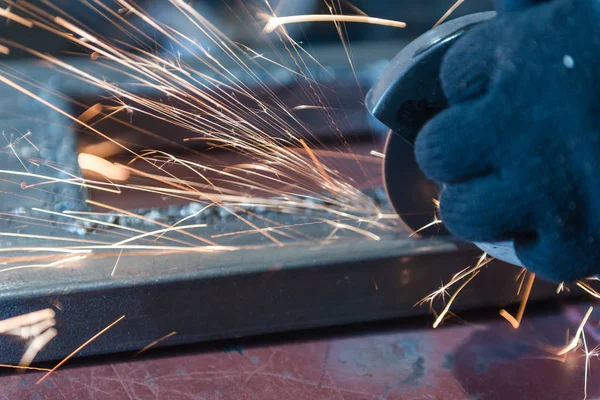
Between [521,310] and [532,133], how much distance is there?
0.54m

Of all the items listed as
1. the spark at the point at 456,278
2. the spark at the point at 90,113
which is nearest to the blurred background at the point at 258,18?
the spark at the point at 90,113

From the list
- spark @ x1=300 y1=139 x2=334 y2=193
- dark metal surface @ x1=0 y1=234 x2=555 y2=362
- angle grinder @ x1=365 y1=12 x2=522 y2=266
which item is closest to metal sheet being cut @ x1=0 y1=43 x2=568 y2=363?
dark metal surface @ x1=0 y1=234 x2=555 y2=362

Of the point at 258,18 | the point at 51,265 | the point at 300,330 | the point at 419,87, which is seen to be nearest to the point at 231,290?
the point at 300,330

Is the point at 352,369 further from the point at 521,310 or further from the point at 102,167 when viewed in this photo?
the point at 102,167

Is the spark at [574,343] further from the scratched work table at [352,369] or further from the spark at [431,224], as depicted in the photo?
the spark at [431,224]

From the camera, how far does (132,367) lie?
29.4 inches

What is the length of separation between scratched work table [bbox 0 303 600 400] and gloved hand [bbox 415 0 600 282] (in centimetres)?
32

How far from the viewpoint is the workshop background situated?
0.71m

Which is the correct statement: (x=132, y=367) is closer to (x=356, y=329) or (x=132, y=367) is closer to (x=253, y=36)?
(x=356, y=329)

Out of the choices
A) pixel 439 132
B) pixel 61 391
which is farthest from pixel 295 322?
pixel 439 132

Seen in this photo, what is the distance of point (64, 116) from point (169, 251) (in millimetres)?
527

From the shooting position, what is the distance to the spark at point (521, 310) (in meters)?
0.85

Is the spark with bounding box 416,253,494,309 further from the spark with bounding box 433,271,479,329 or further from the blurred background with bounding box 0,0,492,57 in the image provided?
the blurred background with bounding box 0,0,492,57

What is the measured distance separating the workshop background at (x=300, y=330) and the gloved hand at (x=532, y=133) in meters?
0.33
